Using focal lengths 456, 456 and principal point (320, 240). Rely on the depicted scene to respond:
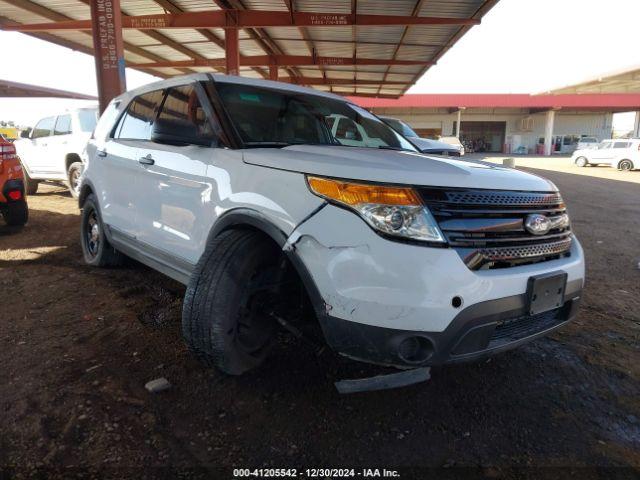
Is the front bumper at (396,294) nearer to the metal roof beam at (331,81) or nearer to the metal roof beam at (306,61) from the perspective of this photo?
the metal roof beam at (306,61)

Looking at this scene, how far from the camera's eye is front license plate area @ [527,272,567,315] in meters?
2.13

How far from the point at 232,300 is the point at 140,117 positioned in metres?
2.27

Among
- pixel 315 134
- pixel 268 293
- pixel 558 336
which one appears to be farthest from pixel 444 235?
pixel 558 336

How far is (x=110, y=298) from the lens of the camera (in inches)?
153

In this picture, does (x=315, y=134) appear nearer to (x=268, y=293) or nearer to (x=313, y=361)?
(x=268, y=293)

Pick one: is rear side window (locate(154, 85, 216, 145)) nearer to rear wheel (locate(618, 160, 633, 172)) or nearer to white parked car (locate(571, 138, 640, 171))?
white parked car (locate(571, 138, 640, 171))

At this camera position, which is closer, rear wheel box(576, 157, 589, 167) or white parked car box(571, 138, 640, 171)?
white parked car box(571, 138, 640, 171)

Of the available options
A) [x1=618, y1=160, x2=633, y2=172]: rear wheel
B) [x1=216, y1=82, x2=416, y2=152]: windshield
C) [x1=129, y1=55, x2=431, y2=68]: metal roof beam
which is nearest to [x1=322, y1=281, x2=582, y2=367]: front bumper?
[x1=216, y1=82, x2=416, y2=152]: windshield

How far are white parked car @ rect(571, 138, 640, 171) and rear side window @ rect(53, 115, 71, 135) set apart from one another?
79.5 ft

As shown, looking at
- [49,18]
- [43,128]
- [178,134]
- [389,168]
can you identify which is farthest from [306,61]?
[389,168]

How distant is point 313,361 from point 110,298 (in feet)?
6.69

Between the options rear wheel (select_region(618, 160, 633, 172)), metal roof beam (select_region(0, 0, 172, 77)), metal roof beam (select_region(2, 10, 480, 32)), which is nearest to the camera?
metal roof beam (select_region(2, 10, 480, 32))

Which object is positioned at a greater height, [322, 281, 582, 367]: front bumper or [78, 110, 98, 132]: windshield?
[78, 110, 98, 132]: windshield

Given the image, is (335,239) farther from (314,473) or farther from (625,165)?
(625,165)
